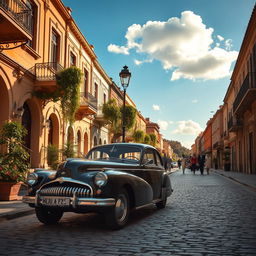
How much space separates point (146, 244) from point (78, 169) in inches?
68.7

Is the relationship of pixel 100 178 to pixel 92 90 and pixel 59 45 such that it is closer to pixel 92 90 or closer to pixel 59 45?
pixel 59 45

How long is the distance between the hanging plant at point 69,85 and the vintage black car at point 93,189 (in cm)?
919

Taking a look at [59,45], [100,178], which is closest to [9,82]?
[59,45]

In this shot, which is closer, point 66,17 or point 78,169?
point 78,169

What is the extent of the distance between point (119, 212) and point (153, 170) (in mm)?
2005

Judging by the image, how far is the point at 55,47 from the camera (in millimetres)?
18859

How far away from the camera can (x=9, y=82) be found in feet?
43.0

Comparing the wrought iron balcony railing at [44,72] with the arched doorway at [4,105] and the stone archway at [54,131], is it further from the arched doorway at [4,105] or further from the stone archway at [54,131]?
the stone archway at [54,131]

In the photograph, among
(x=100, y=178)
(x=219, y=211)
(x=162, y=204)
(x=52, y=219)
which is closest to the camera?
(x=100, y=178)

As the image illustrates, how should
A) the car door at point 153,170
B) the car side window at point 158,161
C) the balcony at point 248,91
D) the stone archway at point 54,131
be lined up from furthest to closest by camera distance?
the balcony at point 248,91
the stone archway at point 54,131
the car side window at point 158,161
the car door at point 153,170

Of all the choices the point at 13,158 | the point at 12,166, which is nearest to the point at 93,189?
the point at 12,166

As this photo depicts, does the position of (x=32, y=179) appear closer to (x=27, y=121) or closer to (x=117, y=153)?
(x=117, y=153)

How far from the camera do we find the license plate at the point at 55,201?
522 centimetres

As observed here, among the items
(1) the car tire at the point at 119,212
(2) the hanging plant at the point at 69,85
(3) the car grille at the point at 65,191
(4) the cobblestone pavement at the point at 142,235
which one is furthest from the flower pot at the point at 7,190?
(2) the hanging plant at the point at 69,85
